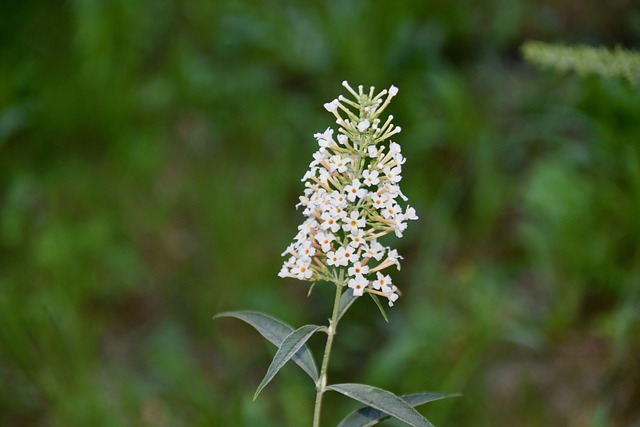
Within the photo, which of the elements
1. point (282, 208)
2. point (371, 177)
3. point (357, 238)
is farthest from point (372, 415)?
point (282, 208)

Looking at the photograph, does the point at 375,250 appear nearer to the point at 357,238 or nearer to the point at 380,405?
the point at 357,238

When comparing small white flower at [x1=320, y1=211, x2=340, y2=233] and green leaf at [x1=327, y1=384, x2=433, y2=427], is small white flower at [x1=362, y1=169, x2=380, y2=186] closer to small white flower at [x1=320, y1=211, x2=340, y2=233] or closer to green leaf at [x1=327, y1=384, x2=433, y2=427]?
small white flower at [x1=320, y1=211, x2=340, y2=233]

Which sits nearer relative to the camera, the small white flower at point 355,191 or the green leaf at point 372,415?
the small white flower at point 355,191

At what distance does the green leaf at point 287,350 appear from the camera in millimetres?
1312

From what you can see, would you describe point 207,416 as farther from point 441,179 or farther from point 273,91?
point 273,91

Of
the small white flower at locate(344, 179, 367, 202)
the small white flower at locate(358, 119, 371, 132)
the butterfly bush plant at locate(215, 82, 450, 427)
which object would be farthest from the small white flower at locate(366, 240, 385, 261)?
the small white flower at locate(358, 119, 371, 132)

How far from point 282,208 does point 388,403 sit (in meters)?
2.13

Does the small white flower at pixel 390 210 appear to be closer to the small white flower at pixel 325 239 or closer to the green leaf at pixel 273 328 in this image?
the small white flower at pixel 325 239

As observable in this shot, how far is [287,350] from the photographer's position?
1351 mm

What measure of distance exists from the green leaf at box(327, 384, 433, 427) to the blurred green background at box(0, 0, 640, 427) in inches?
44.4

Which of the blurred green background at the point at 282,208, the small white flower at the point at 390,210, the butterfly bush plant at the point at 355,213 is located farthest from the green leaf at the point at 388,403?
the blurred green background at the point at 282,208

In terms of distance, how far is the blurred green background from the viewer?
9.01 feet

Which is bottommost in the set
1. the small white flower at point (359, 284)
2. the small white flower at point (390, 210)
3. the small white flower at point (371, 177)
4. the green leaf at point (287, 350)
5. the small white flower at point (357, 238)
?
the green leaf at point (287, 350)

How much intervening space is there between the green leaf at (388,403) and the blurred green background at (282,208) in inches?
44.4
